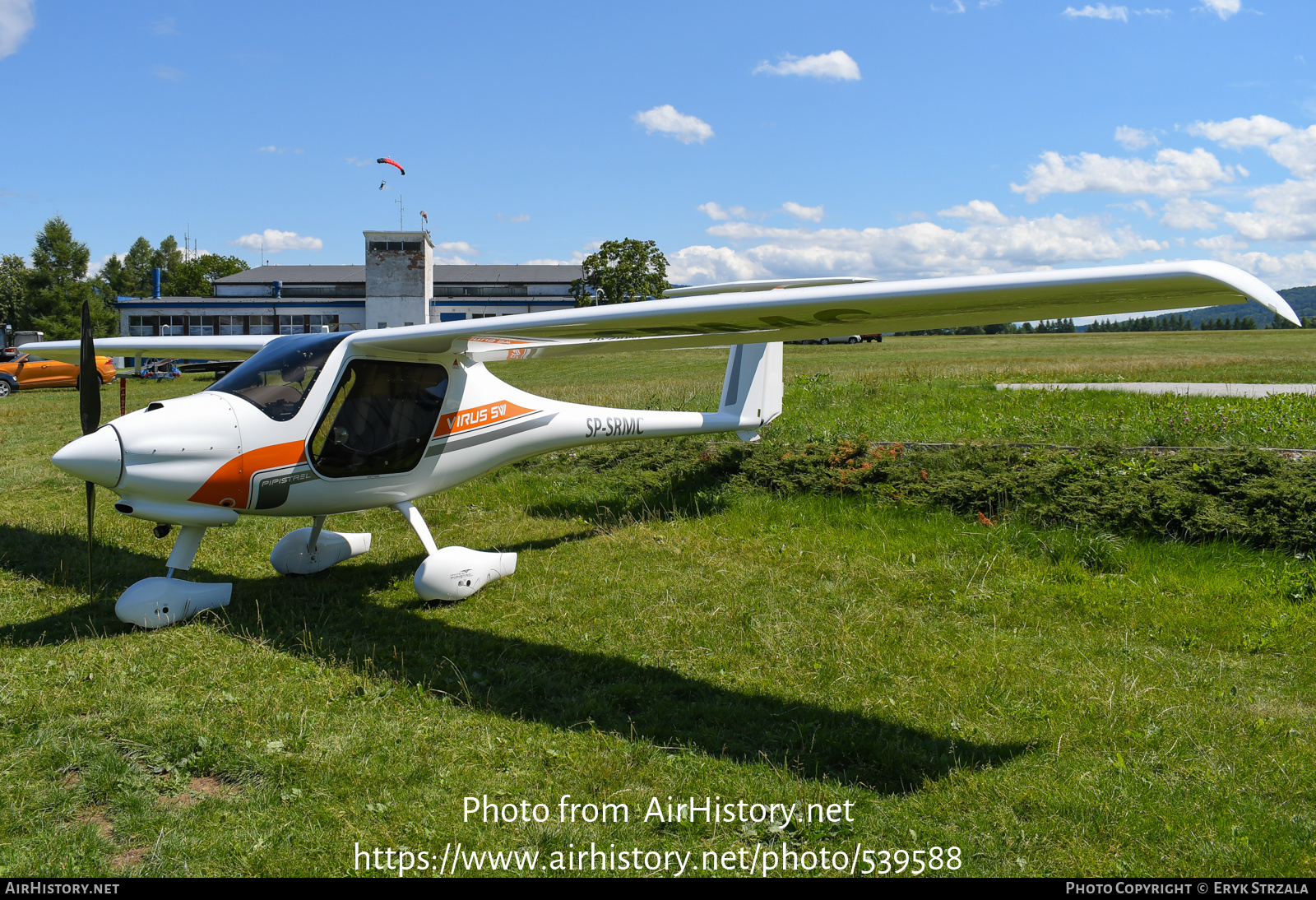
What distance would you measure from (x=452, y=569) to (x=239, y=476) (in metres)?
1.70

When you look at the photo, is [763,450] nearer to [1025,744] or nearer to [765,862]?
[1025,744]

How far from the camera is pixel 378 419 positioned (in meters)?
6.35

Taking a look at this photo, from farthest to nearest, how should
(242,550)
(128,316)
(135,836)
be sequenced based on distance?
(128,316)
(242,550)
(135,836)

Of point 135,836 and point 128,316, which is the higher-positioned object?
point 128,316

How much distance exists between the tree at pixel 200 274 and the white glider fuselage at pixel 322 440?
362ft

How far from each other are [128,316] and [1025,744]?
71.3m

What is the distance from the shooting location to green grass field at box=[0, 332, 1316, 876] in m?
3.41

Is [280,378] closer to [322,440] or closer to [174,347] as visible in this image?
[322,440]

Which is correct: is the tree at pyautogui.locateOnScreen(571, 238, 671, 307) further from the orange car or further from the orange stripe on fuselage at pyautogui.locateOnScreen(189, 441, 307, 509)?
the orange stripe on fuselage at pyautogui.locateOnScreen(189, 441, 307, 509)

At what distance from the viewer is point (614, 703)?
468cm

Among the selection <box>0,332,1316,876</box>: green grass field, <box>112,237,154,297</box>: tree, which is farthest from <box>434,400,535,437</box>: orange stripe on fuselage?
<box>112,237,154,297</box>: tree

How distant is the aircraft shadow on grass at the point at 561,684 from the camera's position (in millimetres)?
4059

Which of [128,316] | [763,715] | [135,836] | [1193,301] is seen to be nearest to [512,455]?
[763,715]

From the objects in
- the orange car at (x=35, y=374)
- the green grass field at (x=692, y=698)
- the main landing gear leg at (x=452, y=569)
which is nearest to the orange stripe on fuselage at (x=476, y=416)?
the main landing gear leg at (x=452, y=569)
